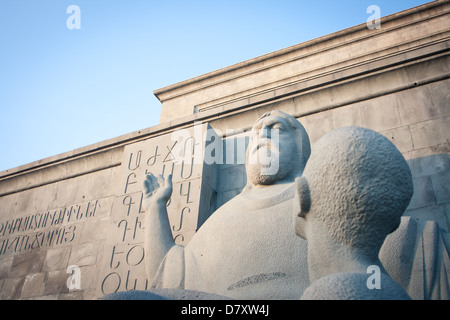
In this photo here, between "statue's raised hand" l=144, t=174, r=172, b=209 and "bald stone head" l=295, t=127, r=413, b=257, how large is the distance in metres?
2.42

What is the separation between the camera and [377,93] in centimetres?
508

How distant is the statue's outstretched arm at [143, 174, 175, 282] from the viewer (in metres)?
3.51

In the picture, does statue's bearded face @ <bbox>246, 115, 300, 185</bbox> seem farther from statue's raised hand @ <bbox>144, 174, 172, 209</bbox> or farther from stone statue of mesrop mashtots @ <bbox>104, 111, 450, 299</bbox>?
statue's raised hand @ <bbox>144, 174, 172, 209</bbox>

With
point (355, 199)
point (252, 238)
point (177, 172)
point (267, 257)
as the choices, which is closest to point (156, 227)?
point (252, 238)

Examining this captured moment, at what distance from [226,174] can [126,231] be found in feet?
5.17

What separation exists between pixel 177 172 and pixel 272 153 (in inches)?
77.7

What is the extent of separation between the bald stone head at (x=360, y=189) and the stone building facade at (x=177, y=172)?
280 cm

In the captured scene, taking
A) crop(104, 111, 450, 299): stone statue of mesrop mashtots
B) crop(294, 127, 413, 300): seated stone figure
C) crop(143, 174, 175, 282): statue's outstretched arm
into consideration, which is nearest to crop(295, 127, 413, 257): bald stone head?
crop(294, 127, 413, 300): seated stone figure

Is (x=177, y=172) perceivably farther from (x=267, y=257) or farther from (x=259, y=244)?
(x=267, y=257)

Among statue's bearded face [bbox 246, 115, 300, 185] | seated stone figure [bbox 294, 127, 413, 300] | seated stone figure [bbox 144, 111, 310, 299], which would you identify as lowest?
seated stone figure [bbox 294, 127, 413, 300]
